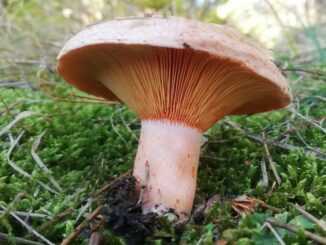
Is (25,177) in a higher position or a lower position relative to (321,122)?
lower

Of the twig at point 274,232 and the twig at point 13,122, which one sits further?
the twig at point 13,122

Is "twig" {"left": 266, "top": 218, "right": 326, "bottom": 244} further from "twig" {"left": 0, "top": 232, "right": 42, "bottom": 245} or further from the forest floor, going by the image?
"twig" {"left": 0, "top": 232, "right": 42, "bottom": 245}

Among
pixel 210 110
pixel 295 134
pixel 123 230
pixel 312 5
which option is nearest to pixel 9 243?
pixel 123 230

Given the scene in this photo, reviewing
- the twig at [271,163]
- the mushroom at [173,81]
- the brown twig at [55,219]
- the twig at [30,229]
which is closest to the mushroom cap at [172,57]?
the mushroom at [173,81]

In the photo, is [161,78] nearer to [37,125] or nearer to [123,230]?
[123,230]

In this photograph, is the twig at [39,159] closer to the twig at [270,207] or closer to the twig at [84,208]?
the twig at [84,208]

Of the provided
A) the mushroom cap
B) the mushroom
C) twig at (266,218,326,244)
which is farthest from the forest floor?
the mushroom cap

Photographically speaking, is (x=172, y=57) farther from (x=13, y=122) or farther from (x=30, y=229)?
(x=13, y=122)

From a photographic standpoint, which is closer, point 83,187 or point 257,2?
point 83,187
